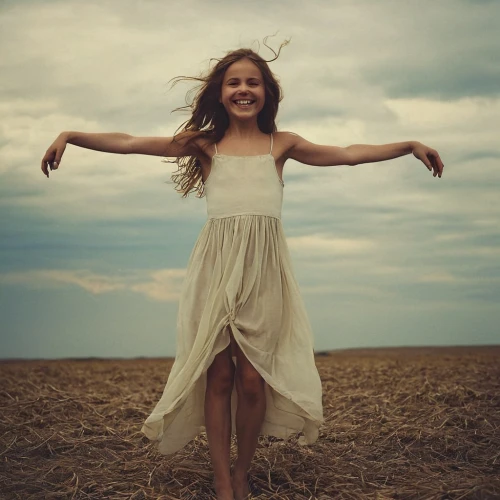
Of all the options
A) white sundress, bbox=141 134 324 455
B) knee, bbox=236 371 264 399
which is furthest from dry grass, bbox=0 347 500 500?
knee, bbox=236 371 264 399

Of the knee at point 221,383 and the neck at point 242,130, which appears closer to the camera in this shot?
the knee at point 221,383

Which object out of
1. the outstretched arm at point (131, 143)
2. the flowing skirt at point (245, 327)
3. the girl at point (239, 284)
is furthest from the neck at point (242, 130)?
the flowing skirt at point (245, 327)

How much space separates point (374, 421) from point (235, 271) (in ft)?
9.17

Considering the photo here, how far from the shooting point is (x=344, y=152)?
457 centimetres

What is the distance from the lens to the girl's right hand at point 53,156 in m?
4.28

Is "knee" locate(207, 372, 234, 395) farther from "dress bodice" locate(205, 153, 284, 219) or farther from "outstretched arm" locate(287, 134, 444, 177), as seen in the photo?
"outstretched arm" locate(287, 134, 444, 177)

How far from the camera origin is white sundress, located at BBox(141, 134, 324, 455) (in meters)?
4.16

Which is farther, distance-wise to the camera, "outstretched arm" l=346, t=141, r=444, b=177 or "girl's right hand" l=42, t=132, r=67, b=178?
"outstretched arm" l=346, t=141, r=444, b=177

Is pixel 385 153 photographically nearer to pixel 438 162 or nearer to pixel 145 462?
pixel 438 162

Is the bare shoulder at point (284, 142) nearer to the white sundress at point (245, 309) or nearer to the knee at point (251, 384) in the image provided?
the white sundress at point (245, 309)

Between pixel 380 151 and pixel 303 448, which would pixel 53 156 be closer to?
pixel 380 151

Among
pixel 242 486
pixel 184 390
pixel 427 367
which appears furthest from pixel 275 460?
pixel 427 367

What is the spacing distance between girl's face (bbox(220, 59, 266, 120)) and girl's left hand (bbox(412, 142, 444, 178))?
97 centimetres

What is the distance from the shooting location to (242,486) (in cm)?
434
